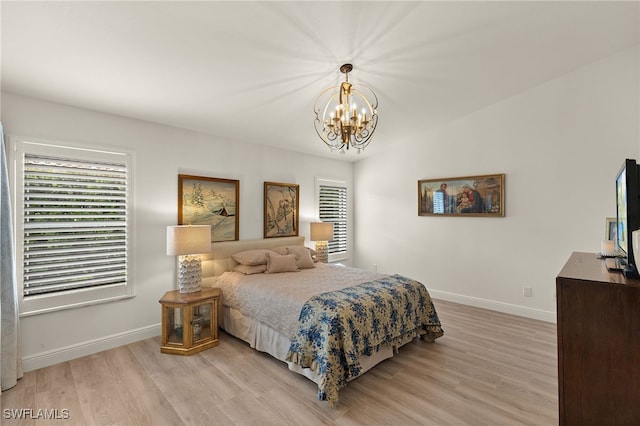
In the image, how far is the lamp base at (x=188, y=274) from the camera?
3.32 metres

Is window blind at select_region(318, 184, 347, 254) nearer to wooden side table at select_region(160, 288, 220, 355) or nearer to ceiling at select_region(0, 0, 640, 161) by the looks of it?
ceiling at select_region(0, 0, 640, 161)

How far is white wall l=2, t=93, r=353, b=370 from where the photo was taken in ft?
9.02

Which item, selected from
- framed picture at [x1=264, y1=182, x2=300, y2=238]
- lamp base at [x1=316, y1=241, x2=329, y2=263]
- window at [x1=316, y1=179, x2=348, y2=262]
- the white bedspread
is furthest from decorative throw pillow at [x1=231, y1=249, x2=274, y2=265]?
window at [x1=316, y1=179, x2=348, y2=262]

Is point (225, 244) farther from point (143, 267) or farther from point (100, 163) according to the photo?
point (100, 163)

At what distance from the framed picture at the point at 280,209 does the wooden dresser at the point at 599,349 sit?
12.6 feet

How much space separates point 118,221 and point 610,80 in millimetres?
5933

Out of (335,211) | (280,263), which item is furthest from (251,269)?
(335,211)

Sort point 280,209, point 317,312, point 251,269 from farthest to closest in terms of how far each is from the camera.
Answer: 1. point 280,209
2. point 251,269
3. point 317,312

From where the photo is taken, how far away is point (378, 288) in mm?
3012

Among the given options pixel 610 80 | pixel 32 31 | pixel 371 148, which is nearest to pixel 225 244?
pixel 32 31

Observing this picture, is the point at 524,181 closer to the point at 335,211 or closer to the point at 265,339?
the point at 335,211

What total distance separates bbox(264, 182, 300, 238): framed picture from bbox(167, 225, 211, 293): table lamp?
1.34 m

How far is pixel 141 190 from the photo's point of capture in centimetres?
336

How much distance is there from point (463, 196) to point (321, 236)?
93.4 inches
